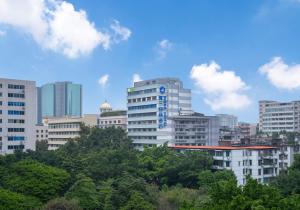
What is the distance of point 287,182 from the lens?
3384 cm

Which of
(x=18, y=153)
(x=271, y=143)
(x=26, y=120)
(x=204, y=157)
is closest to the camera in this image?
(x=204, y=157)

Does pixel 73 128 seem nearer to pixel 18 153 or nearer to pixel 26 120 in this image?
pixel 26 120

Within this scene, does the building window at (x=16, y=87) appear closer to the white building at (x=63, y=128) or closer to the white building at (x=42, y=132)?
the white building at (x=63, y=128)

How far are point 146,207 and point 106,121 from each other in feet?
160

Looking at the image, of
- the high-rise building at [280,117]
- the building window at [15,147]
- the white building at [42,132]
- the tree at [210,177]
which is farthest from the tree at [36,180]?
the high-rise building at [280,117]

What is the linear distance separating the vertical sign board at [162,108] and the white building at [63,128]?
1782cm

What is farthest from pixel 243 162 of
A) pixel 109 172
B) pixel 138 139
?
pixel 138 139

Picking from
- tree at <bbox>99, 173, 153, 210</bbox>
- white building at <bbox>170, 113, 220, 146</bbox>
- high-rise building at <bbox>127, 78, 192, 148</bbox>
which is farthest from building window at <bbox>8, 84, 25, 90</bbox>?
tree at <bbox>99, 173, 153, 210</bbox>

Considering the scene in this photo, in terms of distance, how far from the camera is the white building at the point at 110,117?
238ft

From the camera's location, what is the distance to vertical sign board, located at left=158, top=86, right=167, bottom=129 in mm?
61312

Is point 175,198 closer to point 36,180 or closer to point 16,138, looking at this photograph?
point 36,180

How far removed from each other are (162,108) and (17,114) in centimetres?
2106

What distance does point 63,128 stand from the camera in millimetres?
75250

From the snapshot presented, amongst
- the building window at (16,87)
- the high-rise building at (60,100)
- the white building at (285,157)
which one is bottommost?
the white building at (285,157)
